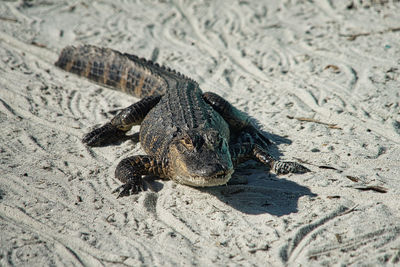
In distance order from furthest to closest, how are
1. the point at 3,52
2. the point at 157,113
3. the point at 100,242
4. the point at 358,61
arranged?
the point at 3,52
the point at 358,61
the point at 157,113
the point at 100,242

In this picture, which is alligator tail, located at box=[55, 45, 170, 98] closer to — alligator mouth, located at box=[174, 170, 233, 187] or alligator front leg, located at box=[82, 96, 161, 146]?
alligator front leg, located at box=[82, 96, 161, 146]

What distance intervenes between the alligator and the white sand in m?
0.19

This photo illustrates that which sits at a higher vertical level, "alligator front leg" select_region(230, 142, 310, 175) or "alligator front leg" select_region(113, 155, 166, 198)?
"alligator front leg" select_region(230, 142, 310, 175)

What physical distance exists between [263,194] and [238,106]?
220cm

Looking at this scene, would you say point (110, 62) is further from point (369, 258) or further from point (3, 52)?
point (369, 258)

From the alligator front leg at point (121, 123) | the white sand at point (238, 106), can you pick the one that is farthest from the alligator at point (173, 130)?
the white sand at point (238, 106)

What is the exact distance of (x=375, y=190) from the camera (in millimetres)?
4359

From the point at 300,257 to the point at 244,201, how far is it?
0.94m

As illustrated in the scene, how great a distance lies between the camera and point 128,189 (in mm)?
4609

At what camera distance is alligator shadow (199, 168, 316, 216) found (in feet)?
14.0

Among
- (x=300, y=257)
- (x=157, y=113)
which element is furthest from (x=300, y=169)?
(x=157, y=113)

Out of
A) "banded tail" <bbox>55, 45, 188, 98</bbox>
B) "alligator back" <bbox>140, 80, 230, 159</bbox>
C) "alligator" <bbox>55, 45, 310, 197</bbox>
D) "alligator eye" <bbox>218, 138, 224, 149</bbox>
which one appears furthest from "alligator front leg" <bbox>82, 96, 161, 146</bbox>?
"alligator eye" <bbox>218, 138, 224, 149</bbox>

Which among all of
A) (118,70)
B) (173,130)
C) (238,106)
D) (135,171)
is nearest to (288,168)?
(173,130)

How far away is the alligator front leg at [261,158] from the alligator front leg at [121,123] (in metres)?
1.41
